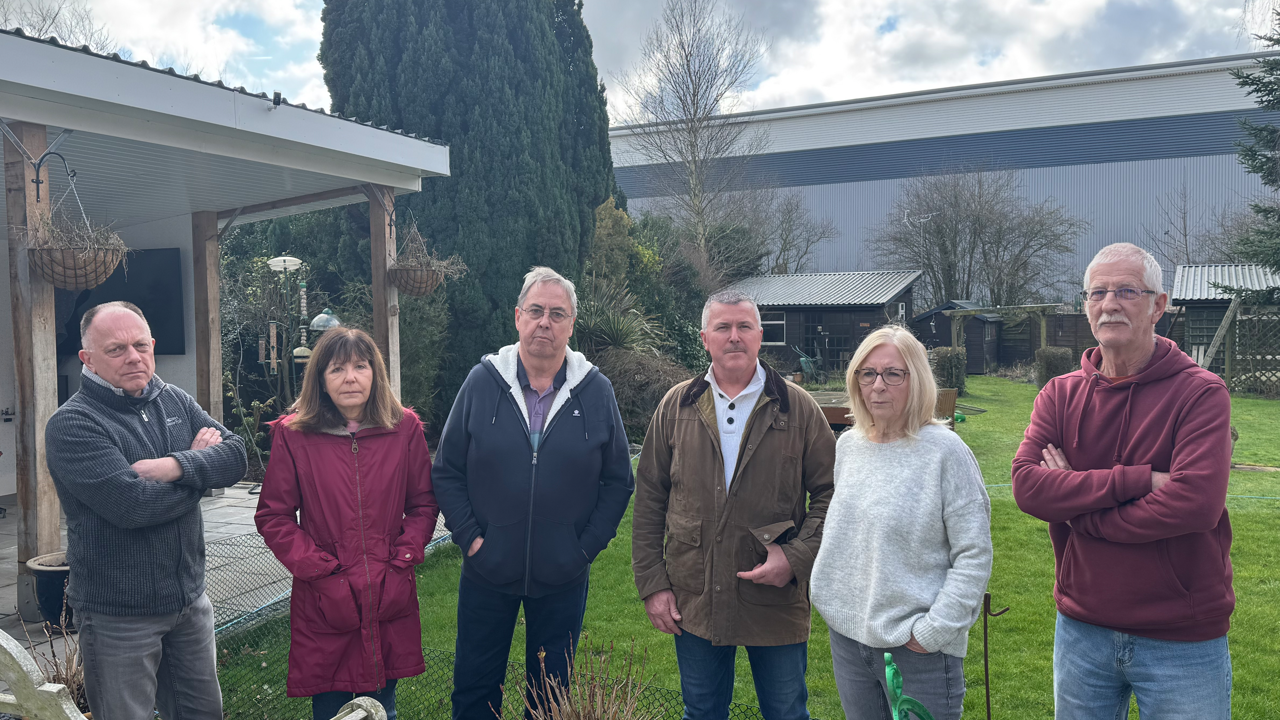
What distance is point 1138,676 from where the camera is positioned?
7.00ft

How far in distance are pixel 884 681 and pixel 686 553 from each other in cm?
70

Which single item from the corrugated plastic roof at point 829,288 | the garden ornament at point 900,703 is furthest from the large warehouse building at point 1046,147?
the garden ornament at point 900,703

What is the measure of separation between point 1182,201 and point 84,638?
34896mm

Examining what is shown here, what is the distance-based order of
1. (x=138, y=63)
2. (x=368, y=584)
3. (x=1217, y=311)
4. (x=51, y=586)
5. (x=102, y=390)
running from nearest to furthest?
(x=102, y=390) < (x=368, y=584) < (x=51, y=586) < (x=138, y=63) < (x=1217, y=311)

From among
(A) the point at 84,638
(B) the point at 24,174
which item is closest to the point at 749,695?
(A) the point at 84,638

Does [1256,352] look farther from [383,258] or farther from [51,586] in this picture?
[51,586]

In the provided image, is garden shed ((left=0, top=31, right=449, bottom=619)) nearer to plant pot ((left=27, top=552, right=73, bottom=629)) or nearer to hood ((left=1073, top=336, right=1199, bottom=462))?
plant pot ((left=27, top=552, right=73, bottom=629))

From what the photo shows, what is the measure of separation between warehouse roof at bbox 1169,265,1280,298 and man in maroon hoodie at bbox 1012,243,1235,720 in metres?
18.3

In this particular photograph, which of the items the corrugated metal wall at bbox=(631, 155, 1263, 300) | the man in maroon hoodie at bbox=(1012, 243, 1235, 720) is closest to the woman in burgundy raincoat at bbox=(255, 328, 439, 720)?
the man in maroon hoodie at bbox=(1012, 243, 1235, 720)

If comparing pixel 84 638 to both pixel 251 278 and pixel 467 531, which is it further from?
pixel 251 278

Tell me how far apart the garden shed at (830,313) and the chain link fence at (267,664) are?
59.3 feet

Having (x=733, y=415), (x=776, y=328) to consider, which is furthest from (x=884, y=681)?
(x=776, y=328)

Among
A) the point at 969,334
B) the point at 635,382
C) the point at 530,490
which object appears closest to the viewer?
the point at 530,490

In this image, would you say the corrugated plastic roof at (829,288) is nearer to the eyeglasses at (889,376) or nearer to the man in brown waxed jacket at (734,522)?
the man in brown waxed jacket at (734,522)
